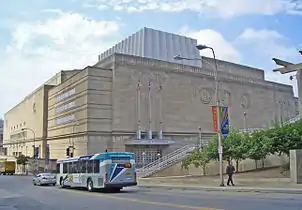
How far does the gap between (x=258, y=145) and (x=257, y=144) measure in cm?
23

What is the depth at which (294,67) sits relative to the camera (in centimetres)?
3675

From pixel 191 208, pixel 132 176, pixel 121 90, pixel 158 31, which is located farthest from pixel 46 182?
pixel 158 31

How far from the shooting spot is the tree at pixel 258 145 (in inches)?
1299

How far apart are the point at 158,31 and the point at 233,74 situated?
17.9 metres

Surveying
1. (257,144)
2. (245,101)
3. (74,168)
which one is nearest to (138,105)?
(245,101)

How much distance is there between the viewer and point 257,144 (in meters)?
34.1

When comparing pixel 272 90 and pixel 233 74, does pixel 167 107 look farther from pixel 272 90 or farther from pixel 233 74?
pixel 272 90

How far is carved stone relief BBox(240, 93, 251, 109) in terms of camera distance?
3019 inches

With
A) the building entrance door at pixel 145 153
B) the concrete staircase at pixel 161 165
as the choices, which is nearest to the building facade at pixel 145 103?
the building entrance door at pixel 145 153

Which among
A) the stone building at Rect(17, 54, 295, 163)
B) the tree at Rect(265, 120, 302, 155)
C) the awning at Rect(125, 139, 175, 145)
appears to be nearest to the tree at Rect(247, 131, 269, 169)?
the tree at Rect(265, 120, 302, 155)

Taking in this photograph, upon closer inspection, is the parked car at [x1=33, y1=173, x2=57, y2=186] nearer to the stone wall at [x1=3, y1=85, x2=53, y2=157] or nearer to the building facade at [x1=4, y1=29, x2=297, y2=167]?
the building facade at [x1=4, y1=29, x2=297, y2=167]

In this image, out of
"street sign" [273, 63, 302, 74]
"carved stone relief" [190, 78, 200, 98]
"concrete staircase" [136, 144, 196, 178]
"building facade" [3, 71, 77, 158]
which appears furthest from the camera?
"building facade" [3, 71, 77, 158]

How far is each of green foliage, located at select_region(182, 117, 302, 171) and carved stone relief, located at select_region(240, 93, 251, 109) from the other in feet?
128

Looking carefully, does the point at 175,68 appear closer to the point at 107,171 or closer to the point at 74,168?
the point at 74,168
